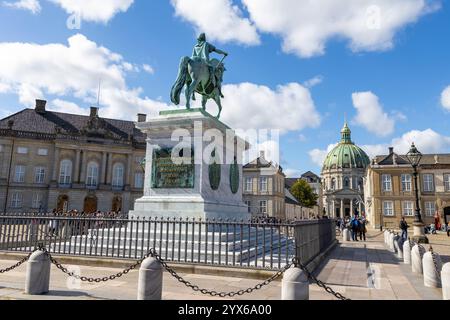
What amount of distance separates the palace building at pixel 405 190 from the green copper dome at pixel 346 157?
274 feet

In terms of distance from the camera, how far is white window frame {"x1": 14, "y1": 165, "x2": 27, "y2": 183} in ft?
165

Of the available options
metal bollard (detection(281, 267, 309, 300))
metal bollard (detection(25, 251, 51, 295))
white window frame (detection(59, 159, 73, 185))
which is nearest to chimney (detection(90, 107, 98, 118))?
white window frame (detection(59, 159, 73, 185))

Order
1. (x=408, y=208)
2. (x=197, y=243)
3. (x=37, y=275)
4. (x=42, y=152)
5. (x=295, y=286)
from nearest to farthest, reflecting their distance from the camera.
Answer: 1. (x=295, y=286)
2. (x=37, y=275)
3. (x=197, y=243)
4. (x=42, y=152)
5. (x=408, y=208)

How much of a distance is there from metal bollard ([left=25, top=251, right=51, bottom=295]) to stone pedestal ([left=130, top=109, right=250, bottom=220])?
4.79 metres

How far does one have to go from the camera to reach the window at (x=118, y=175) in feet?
181

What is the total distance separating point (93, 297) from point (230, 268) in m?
3.43

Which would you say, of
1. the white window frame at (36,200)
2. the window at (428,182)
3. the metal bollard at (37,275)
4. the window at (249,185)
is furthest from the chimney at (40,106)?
the window at (428,182)

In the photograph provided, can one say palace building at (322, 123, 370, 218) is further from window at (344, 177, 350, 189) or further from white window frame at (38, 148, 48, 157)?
white window frame at (38, 148, 48, 157)

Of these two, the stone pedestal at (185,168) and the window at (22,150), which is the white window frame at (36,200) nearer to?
the window at (22,150)

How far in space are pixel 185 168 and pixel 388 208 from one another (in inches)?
2030

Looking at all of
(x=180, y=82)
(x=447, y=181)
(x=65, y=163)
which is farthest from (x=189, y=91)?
(x=447, y=181)

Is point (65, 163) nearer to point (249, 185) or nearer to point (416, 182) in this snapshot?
point (249, 185)

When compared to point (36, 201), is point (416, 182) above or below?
above

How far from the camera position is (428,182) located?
53875mm
